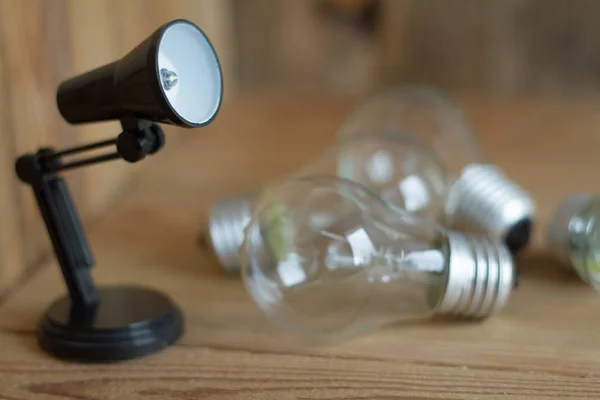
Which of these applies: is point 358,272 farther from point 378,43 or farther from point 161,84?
point 378,43

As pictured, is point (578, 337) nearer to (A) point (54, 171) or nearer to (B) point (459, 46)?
(A) point (54, 171)

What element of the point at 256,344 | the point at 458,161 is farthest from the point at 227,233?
the point at 458,161

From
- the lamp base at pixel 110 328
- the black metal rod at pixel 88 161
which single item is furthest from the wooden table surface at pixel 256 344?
the black metal rod at pixel 88 161

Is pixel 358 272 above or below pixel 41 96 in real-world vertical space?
below

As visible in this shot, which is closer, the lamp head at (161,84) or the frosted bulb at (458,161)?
the lamp head at (161,84)

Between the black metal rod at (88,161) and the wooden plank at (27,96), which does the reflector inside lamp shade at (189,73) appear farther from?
the wooden plank at (27,96)

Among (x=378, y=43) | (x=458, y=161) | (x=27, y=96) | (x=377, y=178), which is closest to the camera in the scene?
(x=27, y=96)

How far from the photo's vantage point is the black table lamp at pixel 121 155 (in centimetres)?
45

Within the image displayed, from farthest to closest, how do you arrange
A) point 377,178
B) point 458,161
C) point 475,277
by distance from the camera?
1. point 458,161
2. point 377,178
3. point 475,277

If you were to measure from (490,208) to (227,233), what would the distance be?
8.9 inches

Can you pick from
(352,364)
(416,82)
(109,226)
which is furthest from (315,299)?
(416,82)

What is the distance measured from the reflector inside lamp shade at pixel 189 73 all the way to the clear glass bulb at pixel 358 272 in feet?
0.39

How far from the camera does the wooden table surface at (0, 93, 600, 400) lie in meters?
0.49

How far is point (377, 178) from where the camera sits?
2.48 feet
